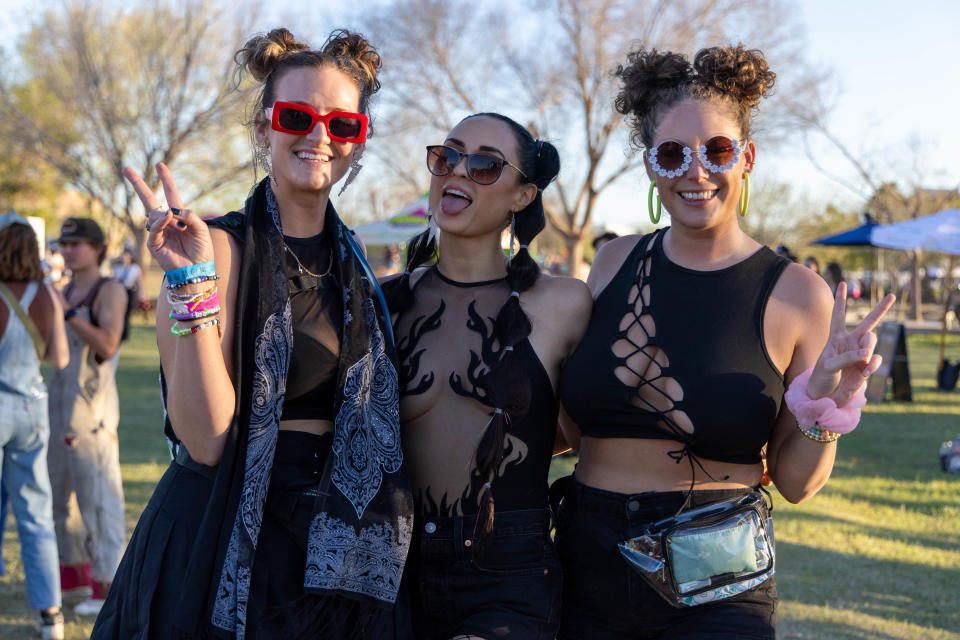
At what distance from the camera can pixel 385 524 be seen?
7.92 feet

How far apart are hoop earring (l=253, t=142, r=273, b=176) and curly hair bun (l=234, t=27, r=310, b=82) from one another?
0.20 m

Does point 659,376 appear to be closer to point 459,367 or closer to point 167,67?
point 459,367

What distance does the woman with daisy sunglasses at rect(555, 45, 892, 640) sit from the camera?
2.46 metres

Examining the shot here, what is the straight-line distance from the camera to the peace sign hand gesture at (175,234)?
2070 mm

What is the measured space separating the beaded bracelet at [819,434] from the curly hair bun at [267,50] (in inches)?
70.3

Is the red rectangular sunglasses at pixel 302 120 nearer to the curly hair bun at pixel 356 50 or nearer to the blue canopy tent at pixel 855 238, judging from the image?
the curly hair bun at pixel 356 50

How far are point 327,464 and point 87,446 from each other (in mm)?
3758

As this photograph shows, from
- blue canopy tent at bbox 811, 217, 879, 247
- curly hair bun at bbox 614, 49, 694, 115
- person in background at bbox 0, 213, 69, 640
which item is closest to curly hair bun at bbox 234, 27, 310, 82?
curly hair bun at bbox 614, 49, 694, 115

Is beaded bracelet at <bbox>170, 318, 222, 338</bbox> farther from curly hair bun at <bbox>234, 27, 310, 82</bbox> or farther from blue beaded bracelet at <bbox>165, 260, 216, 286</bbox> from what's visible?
curly hair bun at <bbox>234, 27, 310, 82</bbox>

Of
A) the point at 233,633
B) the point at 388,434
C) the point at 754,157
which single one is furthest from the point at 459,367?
the point at 754,157

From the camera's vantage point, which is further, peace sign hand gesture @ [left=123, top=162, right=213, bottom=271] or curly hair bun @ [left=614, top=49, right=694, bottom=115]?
curly hair bun @ [left=614, top=49, right=694, bottom=115]

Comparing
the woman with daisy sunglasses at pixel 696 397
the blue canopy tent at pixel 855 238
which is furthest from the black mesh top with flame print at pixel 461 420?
the blue canopy tent at pixel 855 238

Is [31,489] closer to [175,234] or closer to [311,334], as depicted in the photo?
[311,334]

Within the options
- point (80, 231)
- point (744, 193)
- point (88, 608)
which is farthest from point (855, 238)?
point (744, 193)
